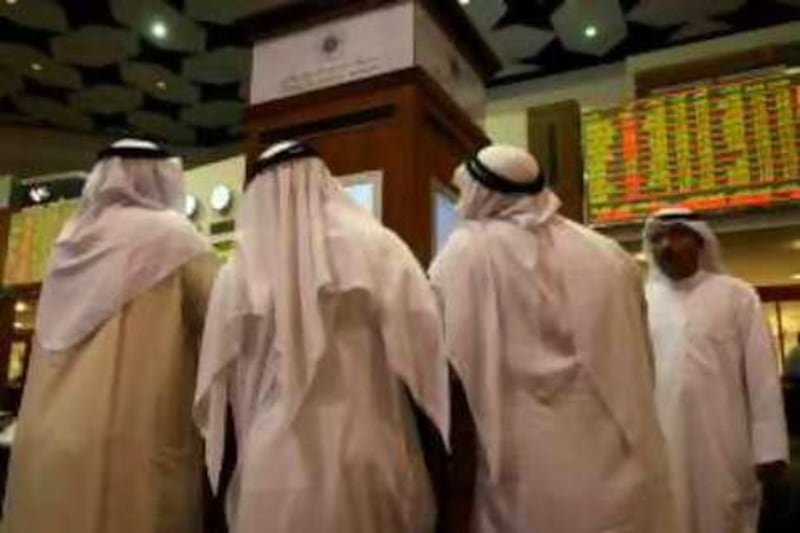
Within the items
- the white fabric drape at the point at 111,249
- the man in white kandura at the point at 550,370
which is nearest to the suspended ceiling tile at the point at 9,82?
the white fabric drape at the point at 111,249

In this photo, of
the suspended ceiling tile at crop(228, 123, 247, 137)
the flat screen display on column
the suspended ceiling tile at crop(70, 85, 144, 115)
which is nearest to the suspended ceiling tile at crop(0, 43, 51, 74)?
the suspended ceiling tile at crop(70, 85, 144, 115)

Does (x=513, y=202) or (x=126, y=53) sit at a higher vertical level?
(x=126, y=53)

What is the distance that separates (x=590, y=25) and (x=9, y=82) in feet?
16.1

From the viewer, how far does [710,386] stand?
307 centimetres

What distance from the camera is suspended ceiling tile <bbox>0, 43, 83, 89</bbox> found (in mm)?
6637

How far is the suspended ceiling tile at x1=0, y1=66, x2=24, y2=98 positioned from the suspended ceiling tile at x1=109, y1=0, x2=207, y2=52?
150 centimetres

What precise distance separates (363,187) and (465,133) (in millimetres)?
606

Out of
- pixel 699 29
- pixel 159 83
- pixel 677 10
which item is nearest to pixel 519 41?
pixel 677 10

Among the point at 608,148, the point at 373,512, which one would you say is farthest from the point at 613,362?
the point at 608,148

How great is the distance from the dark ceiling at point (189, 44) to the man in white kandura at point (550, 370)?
3.70 meters

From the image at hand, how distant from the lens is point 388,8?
287 cm

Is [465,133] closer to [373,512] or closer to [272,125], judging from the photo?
[272,125]

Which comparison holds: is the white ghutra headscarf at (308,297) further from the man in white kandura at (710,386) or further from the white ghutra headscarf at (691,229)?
the white ghutra headscarf at (691,229)

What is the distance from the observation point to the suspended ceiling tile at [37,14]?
5.91 m
